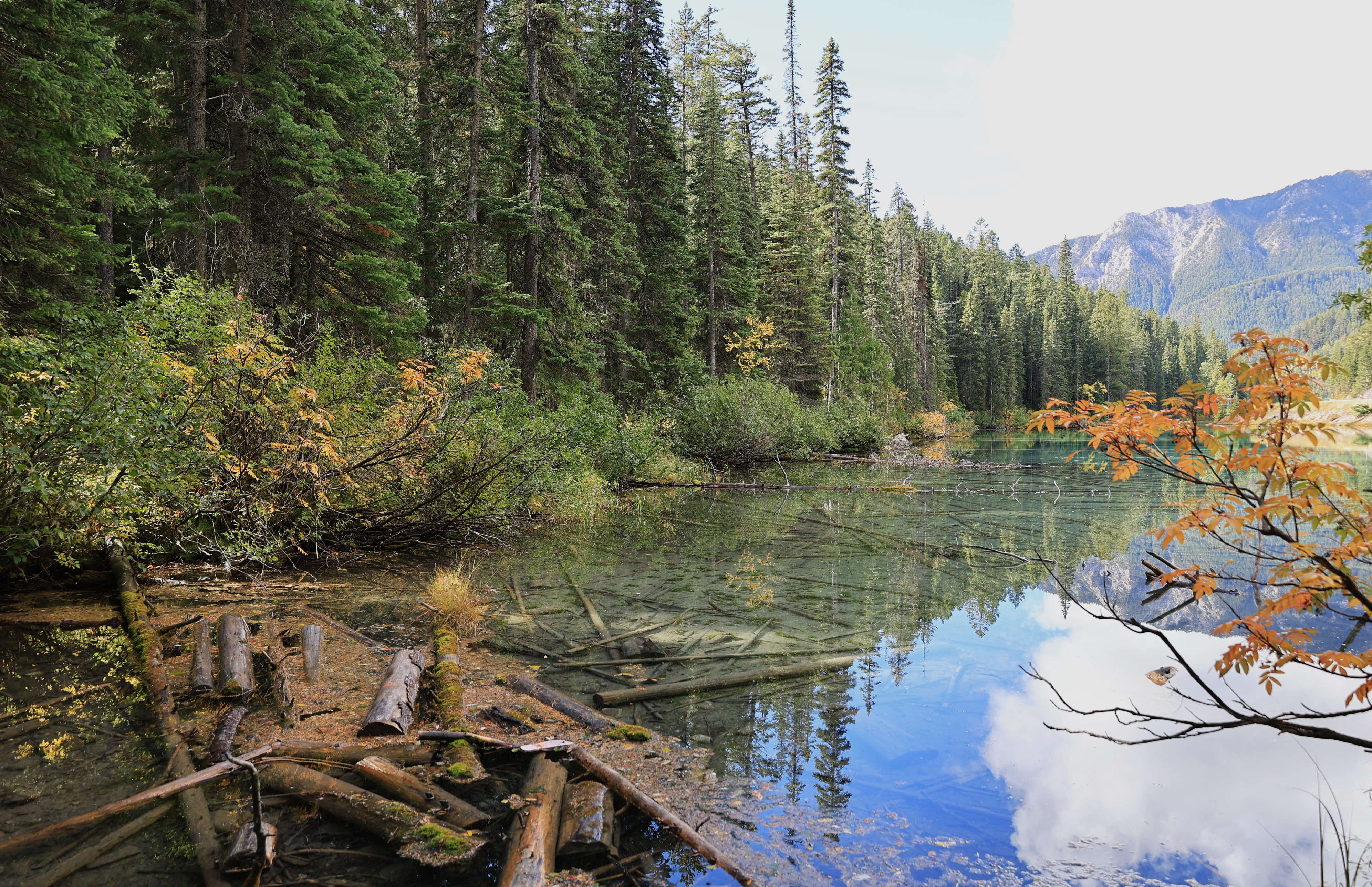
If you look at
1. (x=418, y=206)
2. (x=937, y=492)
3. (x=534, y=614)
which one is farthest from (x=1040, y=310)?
(x=534, y=614)

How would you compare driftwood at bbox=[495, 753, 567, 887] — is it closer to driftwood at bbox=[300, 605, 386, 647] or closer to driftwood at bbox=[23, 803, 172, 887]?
driftwood at bbox=[23, 803, 172, 887]

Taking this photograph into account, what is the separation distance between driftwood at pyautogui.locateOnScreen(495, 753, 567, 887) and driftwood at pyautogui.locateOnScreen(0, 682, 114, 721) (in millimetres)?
3405

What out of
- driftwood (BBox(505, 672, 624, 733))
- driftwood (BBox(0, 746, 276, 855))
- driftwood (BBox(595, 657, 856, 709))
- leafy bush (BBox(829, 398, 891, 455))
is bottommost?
driftwood (BBox(595, 657, 856, 709))

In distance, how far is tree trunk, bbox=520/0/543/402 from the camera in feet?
60.1

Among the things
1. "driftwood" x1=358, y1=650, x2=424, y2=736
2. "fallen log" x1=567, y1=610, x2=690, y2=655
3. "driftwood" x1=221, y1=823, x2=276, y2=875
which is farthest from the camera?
"fallen log" x1=567, y1=610, x2=690, y2=655

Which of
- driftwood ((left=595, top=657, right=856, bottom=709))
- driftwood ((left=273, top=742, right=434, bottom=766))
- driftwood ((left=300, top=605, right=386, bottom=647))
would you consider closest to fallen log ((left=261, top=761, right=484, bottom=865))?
driftwood ((left=273, top=742, right=434, bottom=766))

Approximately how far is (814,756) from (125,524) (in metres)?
6.70

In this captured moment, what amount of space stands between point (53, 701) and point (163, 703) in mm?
871

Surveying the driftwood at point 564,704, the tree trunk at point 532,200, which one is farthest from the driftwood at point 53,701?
the tree trunk at point 532,200

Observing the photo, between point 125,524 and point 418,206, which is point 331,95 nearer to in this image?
point 418,206

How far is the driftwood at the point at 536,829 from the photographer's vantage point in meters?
3.26

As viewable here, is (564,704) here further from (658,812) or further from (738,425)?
(738,425)

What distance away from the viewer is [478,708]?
5.22 meters

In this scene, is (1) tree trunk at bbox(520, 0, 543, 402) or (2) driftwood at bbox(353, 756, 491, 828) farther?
(1) tree trunk at bbox(520, 0, 543, 402)
